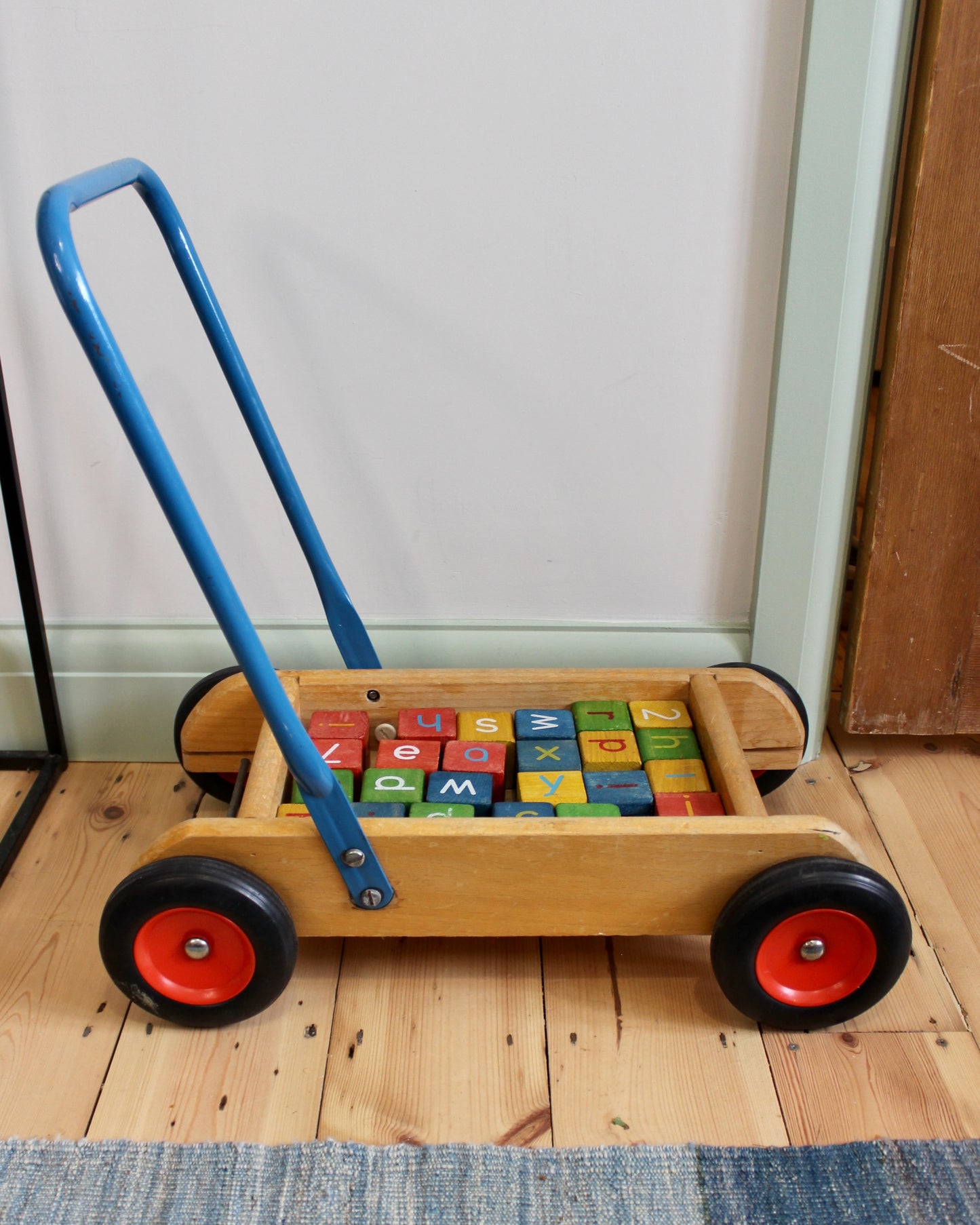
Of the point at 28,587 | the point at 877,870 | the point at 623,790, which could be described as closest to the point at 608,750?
the point at 623,790

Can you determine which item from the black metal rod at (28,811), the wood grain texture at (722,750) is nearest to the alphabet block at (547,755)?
the wood grain texture at (722,750)

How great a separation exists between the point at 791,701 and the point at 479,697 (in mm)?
318

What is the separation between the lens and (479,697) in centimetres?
104

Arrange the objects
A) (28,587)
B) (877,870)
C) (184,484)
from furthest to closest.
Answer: (28,587)
(877,870)
(184,484)

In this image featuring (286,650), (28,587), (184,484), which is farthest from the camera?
(286,650)

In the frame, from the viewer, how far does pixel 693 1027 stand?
2.85 ft

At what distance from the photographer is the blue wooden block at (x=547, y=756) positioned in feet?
3.11

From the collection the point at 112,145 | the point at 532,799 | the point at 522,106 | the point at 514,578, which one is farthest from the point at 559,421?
the point at 112,145

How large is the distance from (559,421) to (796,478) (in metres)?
0.25

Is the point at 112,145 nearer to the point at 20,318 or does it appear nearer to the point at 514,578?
the point at 20,318

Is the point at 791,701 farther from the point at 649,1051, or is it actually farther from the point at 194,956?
the point at 194,956

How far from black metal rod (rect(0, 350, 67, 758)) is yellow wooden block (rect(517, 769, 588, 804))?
0.55 m

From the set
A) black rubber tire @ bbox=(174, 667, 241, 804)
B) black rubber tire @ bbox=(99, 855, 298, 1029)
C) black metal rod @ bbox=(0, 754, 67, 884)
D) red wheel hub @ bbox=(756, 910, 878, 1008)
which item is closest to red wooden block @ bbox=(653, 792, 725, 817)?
red wheel hub @ bbox=(756, 910, 878, 1008)

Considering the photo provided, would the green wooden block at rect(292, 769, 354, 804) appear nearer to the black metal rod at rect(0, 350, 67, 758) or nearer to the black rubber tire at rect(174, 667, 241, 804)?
the black rubber tire at rect(174, 667, 241, 804)
